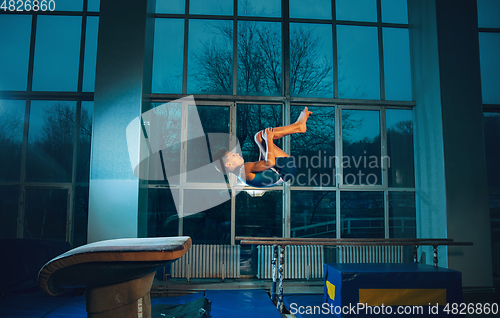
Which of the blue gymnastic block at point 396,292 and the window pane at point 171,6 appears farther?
the window pane at point 171,6

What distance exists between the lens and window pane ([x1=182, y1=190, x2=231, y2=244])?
16.2ft

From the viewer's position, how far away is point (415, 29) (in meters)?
5.39

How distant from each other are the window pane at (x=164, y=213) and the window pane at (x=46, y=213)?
146 centimetres

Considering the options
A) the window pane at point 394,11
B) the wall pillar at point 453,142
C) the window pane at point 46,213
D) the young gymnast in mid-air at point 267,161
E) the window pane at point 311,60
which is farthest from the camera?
the window pane at point 394,11

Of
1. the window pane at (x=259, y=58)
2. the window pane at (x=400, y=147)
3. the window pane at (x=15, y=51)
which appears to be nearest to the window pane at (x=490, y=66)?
the window pane at (x=400, y=147)

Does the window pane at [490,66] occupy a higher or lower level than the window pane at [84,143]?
higher

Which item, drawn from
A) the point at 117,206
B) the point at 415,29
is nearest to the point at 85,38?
the point at 117,206

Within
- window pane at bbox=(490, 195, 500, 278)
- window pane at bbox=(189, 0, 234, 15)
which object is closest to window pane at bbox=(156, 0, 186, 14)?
window pane at bbox=(189, 0, 234, 15)

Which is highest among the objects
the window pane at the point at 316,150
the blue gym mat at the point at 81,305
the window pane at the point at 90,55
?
the window pane at the point at 90,55

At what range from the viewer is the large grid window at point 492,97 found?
5.21m

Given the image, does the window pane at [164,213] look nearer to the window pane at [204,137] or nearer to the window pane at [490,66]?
the window pane at [204,137]

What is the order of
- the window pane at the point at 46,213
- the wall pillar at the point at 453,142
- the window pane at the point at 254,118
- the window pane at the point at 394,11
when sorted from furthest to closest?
the window pane at the point at 394,11, the window pane at the point at 254,118, the window pane at the point at 46,213, the wall pillar at the point at 453,142

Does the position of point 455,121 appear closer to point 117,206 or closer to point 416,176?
point 416,176

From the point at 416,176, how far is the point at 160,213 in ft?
14.5
